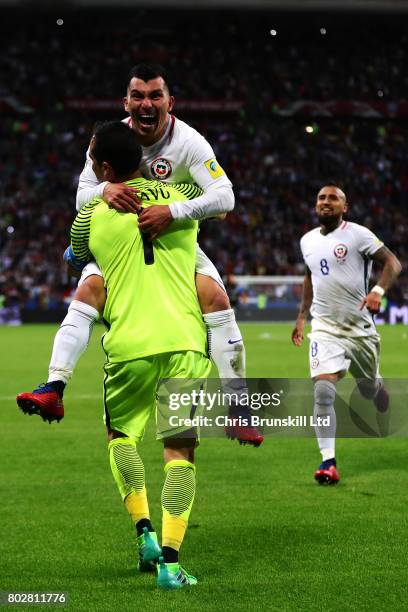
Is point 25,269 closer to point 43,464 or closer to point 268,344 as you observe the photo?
point 268,344

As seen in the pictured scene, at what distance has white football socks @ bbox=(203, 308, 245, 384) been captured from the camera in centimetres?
459

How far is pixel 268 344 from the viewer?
72.0 ft

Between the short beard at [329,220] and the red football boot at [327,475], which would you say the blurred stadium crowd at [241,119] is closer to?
the short beard at [329,220]

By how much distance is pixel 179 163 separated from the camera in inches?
191

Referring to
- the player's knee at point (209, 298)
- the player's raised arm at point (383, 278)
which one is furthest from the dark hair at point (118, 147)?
the player's raised arm at point (383, 278)

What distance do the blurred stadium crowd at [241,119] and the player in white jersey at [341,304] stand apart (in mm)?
28985

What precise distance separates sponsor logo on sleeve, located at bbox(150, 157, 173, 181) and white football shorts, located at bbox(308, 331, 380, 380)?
10.8 feet

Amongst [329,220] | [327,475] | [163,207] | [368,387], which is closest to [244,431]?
[163,207]

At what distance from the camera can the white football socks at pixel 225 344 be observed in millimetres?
4594

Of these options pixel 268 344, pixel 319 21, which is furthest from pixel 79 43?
pixel 268 344

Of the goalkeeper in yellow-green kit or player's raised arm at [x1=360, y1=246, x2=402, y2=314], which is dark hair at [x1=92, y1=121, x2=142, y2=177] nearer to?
the goalkeeper in yellow-green kit

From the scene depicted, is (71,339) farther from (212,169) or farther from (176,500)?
(212,169)

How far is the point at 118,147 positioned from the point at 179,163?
1.71ft

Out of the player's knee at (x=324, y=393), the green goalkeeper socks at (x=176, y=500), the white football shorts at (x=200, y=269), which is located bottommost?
the green goalkeeper socks at (x=176, y=500)
